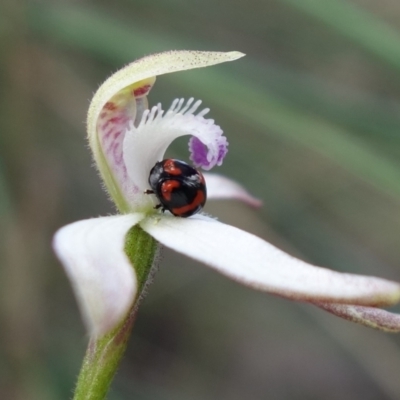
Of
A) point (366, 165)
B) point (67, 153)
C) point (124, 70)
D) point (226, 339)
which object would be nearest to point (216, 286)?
point (226, 339)

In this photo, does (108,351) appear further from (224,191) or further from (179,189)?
(224,191)

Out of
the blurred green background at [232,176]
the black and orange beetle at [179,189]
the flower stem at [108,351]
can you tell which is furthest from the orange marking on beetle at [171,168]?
the blurred green background at [232,176]

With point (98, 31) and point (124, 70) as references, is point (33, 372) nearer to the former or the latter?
point (98, 31)

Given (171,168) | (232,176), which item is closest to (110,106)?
(171,168)

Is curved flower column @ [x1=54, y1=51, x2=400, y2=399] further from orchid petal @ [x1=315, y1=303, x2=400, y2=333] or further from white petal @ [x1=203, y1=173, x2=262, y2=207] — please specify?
white petal @ [x1=203, y1=173, x2=262, y2=207]

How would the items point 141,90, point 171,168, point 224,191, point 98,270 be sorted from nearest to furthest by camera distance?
point 98,270, point 171,168, point 141,90, point 224,191

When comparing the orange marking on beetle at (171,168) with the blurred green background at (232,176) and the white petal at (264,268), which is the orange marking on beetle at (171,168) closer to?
the white petal at (264,268)

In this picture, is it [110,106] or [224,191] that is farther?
[224,191]

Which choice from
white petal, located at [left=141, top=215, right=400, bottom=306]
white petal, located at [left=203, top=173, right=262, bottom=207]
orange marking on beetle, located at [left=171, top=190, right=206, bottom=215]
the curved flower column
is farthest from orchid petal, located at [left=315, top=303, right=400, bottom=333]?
white petal, located at [left=203, top=173, right=262, bottom=207]
